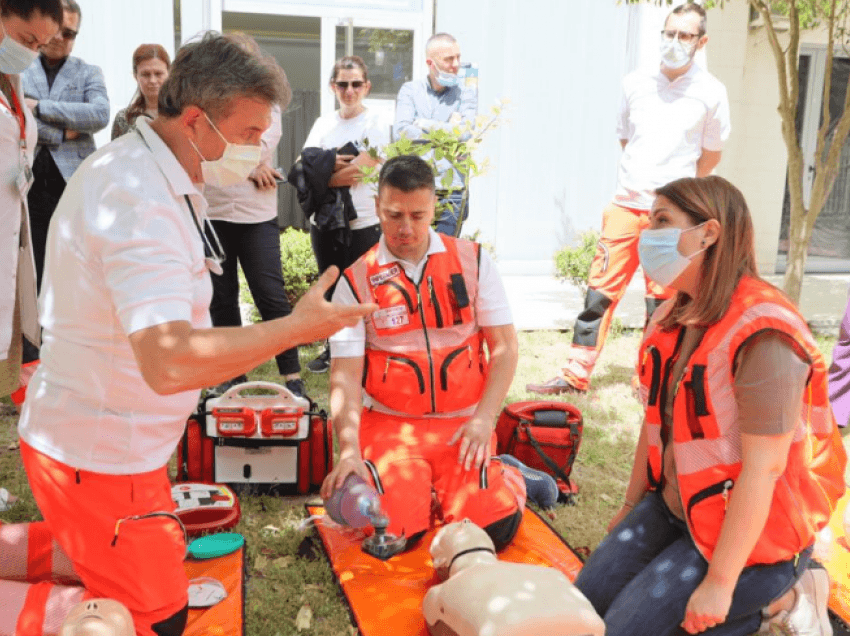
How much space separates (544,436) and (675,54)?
269cm

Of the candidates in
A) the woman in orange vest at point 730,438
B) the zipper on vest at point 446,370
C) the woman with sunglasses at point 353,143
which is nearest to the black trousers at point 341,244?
the woman with sunglasses at point 353,143

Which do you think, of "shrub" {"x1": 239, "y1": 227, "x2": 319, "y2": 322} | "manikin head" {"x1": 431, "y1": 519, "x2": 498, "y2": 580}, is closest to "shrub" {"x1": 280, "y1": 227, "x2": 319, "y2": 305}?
"shrub" {"x1": 239, "y1": 227, "x2": 319, "y2": 322}

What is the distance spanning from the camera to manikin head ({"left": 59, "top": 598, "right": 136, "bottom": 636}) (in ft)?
6.91

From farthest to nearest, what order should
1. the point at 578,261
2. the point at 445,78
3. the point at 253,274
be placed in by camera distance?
1. the point at 578,261
2. the point at 445,78
3. the point at 253,274

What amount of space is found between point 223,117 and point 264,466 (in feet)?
7.22

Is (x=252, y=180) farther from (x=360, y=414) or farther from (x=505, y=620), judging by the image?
(x=505, y=620)

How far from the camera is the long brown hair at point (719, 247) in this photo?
8.15ft

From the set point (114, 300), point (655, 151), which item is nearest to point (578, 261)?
point (655, 151)

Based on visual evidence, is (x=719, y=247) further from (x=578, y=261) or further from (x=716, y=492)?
(x=578, y=261)

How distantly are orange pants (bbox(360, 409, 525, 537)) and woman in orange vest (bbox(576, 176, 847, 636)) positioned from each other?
2.53 ft

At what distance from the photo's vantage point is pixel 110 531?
233cm

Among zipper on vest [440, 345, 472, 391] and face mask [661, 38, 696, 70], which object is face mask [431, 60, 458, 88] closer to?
face mask [661, 38, 696, 70]

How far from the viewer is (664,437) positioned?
8.87ft

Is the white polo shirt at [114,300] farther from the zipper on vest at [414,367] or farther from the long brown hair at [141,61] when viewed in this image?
the long brown hair at [141,61]
